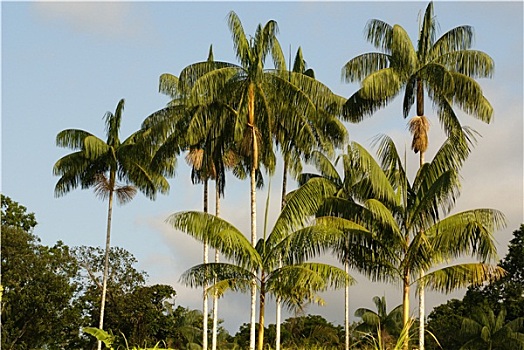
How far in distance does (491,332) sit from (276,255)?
24.4 metres

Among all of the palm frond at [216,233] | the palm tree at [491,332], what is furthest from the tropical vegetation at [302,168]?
the palm tree at [491,332]

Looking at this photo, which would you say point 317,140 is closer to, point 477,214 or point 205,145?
point 205,145

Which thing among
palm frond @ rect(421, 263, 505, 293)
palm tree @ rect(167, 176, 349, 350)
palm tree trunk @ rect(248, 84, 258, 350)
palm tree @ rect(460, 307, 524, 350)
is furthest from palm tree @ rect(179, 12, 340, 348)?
palm tree @ rect(460, 307, 524, 350)

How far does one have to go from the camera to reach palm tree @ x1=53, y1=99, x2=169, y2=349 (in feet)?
129

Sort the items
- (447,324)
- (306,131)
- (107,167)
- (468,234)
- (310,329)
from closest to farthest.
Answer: (468,234) < (306,131) < (107,167) < (447,324) < (310,329)

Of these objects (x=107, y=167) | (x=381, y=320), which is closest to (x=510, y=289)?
(x=381, y=320)

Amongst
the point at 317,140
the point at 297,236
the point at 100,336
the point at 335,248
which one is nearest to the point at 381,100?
the point at 317,140

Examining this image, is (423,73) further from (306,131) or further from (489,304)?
(489,304)

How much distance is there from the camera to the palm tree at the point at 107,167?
129 ft

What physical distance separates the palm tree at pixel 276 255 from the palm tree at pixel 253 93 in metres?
3.03

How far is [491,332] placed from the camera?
151 feet

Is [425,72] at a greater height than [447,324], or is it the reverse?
[425,72]

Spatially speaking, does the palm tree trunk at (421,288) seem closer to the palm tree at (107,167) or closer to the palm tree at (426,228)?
the palm tree at (426,228)

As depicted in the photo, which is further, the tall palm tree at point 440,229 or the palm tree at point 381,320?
the palm tree at point 381,320
